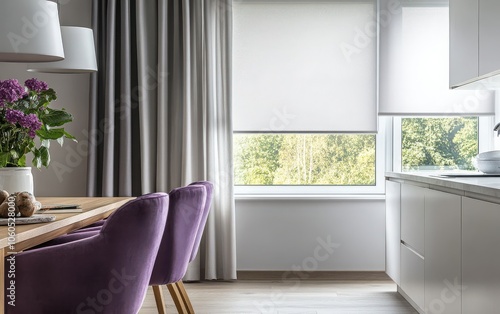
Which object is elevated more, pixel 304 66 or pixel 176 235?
pixel 304 66

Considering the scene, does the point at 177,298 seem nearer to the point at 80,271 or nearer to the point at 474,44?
the point at 80,271

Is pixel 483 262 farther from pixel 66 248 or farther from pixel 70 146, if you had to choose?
pixel 70 146

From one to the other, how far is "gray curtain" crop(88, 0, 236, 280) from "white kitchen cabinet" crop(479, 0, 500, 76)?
78.0 inches

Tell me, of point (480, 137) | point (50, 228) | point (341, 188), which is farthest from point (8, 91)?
point (480, 137)

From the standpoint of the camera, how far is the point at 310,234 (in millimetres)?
5102

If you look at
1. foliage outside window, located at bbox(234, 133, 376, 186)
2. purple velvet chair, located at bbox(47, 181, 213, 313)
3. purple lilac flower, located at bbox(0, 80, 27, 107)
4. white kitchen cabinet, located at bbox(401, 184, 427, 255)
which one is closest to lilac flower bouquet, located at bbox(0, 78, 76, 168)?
purple lilac flower, located at bbox(0, 80, 27, 107)

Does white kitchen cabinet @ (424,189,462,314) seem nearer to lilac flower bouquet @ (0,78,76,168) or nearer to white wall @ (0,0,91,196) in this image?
lilac flower bouquet @ (0,78,76,168)

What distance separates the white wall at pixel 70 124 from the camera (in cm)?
512

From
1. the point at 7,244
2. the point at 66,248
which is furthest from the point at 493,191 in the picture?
the point at 7,244

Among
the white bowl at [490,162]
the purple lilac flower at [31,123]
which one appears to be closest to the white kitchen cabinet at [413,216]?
the white bowl at [490,162]

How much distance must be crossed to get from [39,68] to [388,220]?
234cm

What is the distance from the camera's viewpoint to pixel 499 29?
324 centimetres

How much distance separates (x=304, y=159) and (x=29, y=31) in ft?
9.70

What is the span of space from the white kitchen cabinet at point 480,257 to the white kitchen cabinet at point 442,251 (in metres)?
0.10
